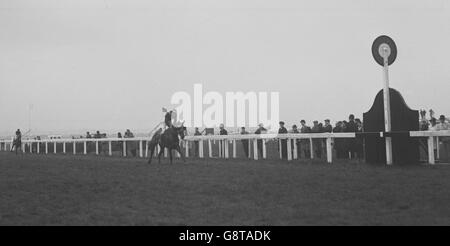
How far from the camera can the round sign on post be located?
15.7 m

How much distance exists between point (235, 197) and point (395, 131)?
762 centimetres

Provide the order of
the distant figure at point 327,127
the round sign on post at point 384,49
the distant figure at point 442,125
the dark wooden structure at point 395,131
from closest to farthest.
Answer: the dark wooden structure at point 395,131
the round sign on post at point 384,49
the distant figure at point 442,125
the distant figure at point 327,127

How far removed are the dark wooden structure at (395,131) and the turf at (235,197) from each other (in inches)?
47.9

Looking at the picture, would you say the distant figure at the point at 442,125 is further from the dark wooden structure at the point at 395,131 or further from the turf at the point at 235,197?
the turf at the point at 235,197

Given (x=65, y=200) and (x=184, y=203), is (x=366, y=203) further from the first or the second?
(x=65, y=200)

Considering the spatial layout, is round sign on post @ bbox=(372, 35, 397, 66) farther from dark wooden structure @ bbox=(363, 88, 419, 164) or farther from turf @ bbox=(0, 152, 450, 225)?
Answer: turf @ bbox=(0, 152, 450, 225)

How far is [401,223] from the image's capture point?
680 cm

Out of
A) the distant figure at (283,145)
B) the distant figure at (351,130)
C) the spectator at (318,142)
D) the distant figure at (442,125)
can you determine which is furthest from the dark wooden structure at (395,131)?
the distant figure at (283,145)

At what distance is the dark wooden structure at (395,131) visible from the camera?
14.9 meters

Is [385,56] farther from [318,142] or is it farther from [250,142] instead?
[250,142]

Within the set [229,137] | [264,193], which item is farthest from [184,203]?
[229,137]

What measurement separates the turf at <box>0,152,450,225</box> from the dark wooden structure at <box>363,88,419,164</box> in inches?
47.9
